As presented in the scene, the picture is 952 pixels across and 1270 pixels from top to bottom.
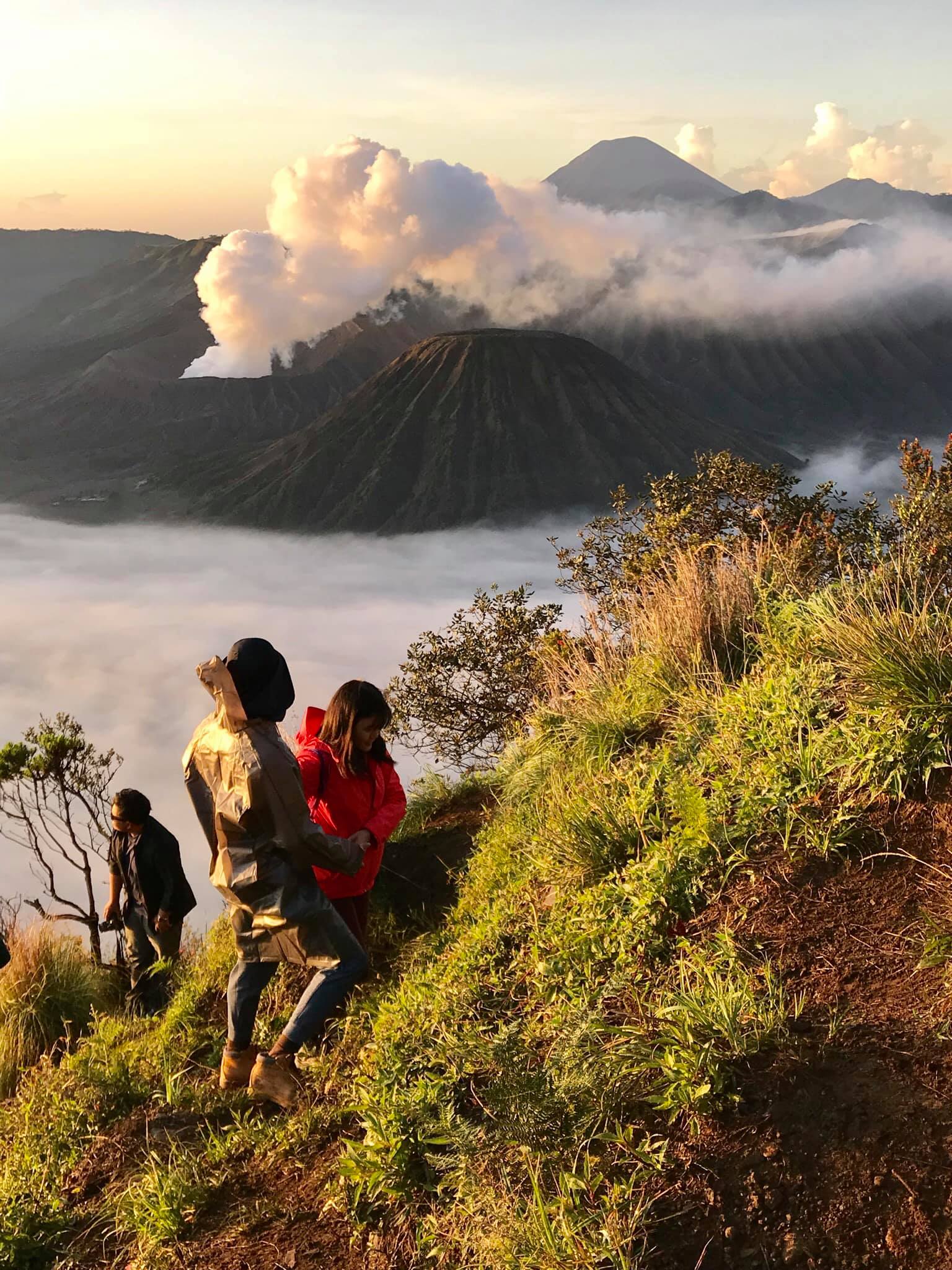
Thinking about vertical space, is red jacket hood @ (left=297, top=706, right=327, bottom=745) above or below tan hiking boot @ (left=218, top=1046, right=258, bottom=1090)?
above

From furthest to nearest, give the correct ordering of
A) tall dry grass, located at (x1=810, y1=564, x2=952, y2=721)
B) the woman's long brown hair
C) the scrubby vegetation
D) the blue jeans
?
the woman's long brown hair, tall dry grass, located at (x1=810, y1=564, x2=952, y2=721), the blue jeans, the scrubby vegetation

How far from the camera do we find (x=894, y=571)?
4.86 meters

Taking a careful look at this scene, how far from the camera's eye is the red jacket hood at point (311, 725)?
4.52 m

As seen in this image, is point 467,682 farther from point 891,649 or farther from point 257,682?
point 257,682

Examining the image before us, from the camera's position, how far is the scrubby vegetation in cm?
247

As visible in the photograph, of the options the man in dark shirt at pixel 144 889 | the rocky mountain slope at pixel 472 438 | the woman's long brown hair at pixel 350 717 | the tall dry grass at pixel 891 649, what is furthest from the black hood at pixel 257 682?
the rocky mountain slope at pixel 472 438

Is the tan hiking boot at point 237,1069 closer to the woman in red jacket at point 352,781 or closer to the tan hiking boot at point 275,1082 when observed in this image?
A: the tan hiking boot at point 275,1082

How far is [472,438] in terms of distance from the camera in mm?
159375

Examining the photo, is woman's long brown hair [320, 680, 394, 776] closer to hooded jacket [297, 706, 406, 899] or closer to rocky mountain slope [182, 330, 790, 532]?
hooded jacket [297, 706, 406, 899]

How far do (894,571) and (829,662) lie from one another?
1024 millimetres

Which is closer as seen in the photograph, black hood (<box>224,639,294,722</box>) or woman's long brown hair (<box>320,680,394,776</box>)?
black hood (<box>224,639,294,722</box>)

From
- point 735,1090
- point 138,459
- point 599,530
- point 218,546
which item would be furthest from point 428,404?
point 735,1090

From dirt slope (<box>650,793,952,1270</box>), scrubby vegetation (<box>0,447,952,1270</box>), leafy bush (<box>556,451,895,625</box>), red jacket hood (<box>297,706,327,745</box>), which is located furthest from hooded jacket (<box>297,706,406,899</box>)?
leafy bush (<box>556,451,895,625</box>)

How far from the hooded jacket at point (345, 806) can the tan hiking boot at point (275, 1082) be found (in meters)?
0.78
